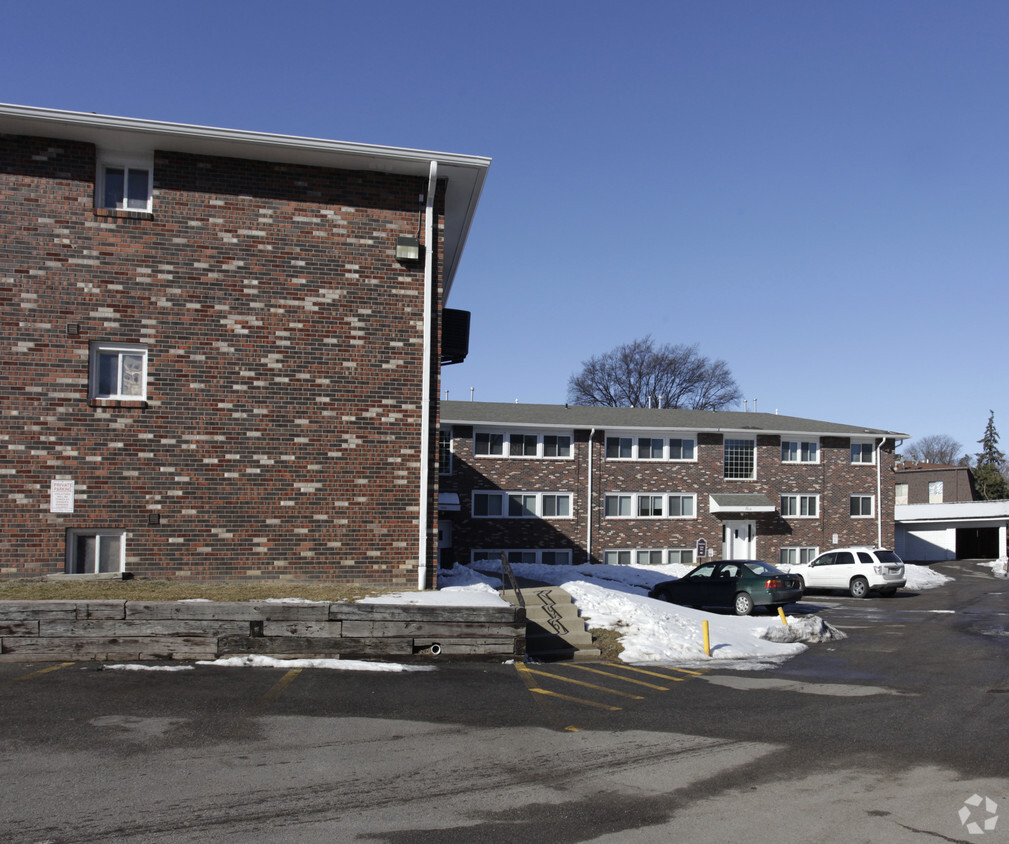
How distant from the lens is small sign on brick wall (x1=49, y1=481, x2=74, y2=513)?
13.8m

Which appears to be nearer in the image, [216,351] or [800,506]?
[216,351]

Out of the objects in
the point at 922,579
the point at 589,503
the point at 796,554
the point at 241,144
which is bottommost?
the point at 922,579

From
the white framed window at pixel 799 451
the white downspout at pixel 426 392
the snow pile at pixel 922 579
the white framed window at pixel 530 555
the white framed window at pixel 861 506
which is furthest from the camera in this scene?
the white framed window at pixel 861 506

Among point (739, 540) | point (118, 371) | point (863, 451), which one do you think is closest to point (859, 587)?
point (739, 540)

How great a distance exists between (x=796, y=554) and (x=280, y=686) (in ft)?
113

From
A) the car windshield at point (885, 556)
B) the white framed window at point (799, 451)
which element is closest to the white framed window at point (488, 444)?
the white framed window at point (799, 451)

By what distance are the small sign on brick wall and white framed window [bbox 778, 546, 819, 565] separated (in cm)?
3286

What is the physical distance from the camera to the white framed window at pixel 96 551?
1399 cm

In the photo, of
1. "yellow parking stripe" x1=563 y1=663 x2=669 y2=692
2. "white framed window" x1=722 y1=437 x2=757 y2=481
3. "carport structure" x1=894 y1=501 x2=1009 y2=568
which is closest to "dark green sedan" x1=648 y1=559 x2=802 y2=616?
"yellow parking stripe" x1=563 y1=663 x2=669 y2=692

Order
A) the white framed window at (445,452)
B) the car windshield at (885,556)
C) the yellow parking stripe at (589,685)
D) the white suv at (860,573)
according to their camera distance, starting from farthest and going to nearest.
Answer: the white framed window at (445,452) → the car windshield at (885,556) → the white suv at (860,573) → the yellow parking stripe at (589,685)

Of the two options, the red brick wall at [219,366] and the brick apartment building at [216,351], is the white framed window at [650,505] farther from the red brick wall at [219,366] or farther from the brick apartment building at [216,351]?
the red brick wall at [219,366]

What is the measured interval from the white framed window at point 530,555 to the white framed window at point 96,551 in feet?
72.9

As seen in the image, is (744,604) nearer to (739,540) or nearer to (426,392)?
(426,392)

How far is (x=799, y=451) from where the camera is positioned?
40406mm
